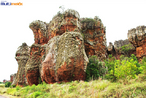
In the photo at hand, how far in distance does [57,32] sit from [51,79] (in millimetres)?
7041

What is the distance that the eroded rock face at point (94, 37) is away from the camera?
19.0 m

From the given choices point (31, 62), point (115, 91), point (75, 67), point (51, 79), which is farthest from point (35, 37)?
point (115, 91)

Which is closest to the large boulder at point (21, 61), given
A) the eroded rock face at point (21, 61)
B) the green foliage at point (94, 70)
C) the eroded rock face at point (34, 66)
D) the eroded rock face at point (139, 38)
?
the eroded rock face at point (21, 61)

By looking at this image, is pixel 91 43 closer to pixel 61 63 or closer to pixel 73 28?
pixel 73 28

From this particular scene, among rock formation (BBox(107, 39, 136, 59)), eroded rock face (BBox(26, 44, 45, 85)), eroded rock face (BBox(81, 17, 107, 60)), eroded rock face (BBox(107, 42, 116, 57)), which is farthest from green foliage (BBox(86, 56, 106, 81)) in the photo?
eroded rock face (BBox(107, 42, 116, 57))

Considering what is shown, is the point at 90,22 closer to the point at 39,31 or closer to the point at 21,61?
the point at 39,31

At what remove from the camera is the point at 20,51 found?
75.6ft

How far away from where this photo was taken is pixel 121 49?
95.4ft

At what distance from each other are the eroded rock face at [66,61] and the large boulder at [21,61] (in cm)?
872

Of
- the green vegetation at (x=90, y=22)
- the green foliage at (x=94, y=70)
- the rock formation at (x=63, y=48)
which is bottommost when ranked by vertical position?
the green foliage at (x=94, y=70)

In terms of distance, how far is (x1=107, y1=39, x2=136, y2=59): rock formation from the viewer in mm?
28031

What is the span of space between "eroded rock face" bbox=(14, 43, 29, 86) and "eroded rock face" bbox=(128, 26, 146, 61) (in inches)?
903

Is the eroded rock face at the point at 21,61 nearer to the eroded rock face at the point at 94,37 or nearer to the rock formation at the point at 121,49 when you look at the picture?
the eroded rock face at the point at 94,37

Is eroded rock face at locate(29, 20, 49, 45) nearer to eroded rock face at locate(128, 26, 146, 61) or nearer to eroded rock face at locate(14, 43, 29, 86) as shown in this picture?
eroded rock face at locate(14, 43, 29, 86)
